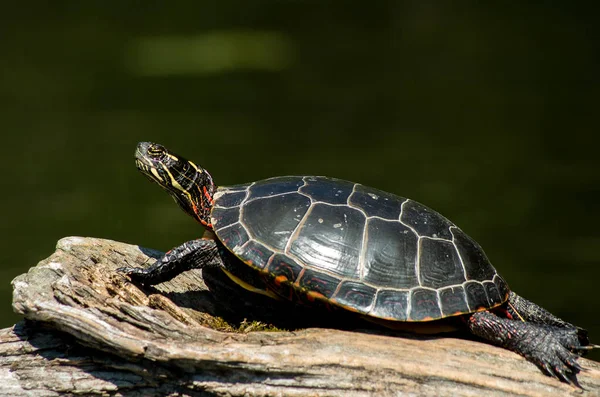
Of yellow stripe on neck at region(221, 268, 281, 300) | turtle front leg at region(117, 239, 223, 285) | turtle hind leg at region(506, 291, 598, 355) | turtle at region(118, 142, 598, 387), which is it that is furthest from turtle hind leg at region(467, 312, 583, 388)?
turtle front leg at region(117, 239, 223, 285)

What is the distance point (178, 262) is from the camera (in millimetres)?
2877

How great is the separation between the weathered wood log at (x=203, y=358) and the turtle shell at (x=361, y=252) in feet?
0.52

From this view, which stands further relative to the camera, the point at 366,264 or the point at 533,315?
the point at 533,315

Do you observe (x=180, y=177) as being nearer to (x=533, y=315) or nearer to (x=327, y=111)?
(x=533, y=315)

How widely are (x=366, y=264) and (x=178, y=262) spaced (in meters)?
0.81

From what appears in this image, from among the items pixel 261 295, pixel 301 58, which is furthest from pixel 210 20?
pixel 261 295

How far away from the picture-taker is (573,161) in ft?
29.6

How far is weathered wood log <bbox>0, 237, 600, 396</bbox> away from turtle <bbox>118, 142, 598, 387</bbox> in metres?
0.10

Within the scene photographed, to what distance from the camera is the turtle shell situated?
266 centimetres

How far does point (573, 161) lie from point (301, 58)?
487 centimetres

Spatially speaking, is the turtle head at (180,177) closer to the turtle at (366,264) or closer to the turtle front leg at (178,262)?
the turtle at (366,264)

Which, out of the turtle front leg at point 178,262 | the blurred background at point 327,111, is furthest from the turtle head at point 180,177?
the blurred background at point 327,111

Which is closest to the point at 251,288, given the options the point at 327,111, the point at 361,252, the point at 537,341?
the point at 361,252

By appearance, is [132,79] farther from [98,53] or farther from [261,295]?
[261,295]
